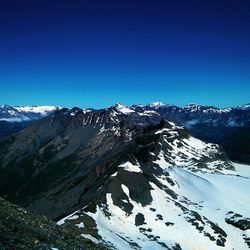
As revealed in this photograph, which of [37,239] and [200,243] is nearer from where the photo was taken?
[37,239]

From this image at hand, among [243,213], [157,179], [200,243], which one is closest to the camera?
[200,243]

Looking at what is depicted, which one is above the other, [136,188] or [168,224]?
[136,188]

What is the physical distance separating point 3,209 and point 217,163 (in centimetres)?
17034

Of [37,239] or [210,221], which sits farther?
[210,221]

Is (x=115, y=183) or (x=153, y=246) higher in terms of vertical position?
(x=115, y=183)

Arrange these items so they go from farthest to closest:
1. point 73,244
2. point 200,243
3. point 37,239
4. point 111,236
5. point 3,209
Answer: point 200,243
point 111,236
point 3,209
point 73,244
point 37,239

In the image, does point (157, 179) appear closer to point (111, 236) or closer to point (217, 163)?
point (111, 236)

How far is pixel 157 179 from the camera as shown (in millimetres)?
134125

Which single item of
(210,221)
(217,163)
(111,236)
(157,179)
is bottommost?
(111,236)

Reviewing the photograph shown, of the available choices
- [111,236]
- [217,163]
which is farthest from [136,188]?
[217,163]

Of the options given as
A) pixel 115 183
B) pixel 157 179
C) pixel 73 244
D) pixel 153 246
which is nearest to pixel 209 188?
pixel 157 179

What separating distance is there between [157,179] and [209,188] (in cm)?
1896

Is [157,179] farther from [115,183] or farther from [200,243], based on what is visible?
[200,243]

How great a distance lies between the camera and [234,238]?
101312mm
